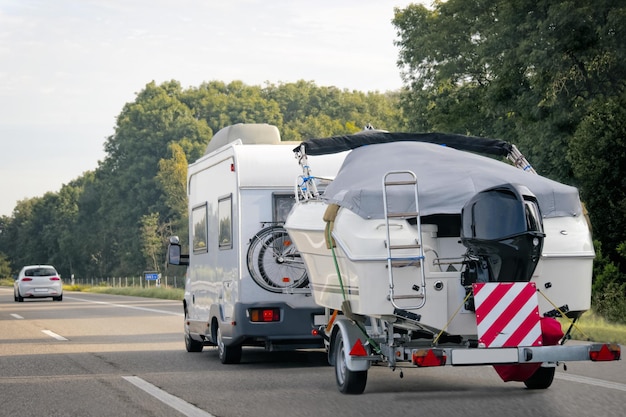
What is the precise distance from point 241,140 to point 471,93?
27.7 meters

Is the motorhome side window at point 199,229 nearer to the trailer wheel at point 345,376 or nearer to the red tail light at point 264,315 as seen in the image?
the red tail light at point 264,315

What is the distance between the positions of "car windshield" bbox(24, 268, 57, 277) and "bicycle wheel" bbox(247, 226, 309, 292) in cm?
3530

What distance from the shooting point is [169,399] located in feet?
37.1

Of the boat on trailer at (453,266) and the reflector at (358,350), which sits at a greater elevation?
the boat on trailer at (453,266)

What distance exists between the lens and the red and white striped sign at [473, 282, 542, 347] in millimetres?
9875

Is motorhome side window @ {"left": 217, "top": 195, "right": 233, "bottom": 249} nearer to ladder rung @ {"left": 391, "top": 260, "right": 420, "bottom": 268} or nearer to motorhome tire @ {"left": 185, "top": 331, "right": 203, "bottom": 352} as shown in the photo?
motorhome tire @ {"left": 185, "top": 331, "right": 203, "bottom": 352}

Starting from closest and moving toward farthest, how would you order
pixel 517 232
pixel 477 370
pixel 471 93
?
pixel 517 232
pixel 477 370
pixel 471 93

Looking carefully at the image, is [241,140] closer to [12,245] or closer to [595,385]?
[595,385]

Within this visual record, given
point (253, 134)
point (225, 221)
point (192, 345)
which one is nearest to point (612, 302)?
point (192, 345)

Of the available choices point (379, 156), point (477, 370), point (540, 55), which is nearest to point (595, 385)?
point (477, 370)

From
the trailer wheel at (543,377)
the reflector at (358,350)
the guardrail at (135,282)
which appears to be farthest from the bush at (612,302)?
the guardrail at (135,282)

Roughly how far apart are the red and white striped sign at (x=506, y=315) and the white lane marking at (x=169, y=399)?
250 centimetres

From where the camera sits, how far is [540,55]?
32688 mm

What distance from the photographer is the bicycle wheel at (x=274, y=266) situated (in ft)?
46.7
